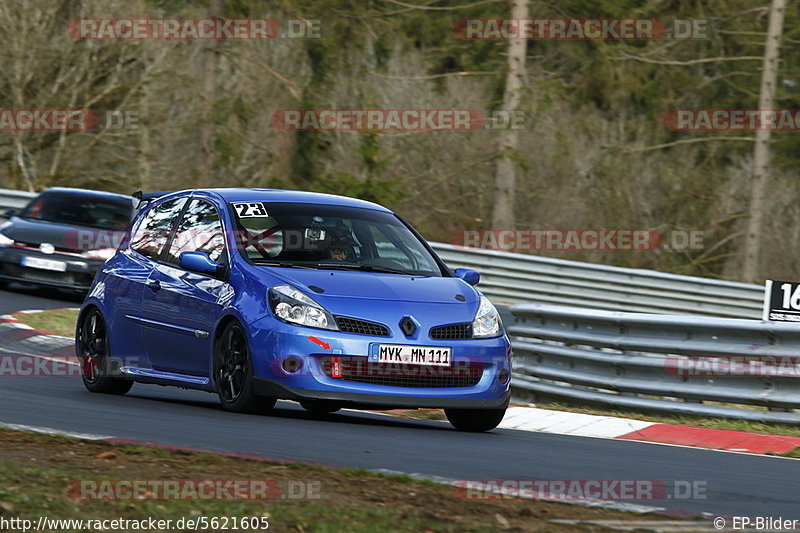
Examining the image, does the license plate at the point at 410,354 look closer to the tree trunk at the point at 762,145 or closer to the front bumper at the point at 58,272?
the front bumper at the point at 58,272

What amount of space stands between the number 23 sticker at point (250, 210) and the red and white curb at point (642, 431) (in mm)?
2417

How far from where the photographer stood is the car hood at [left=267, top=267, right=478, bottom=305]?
861cm

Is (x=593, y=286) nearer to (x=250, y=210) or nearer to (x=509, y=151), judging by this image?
(x=509, y=151)

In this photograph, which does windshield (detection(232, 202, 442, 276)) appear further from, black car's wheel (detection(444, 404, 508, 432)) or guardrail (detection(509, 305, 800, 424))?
guardrail (detection(509, 305, 800, 424))

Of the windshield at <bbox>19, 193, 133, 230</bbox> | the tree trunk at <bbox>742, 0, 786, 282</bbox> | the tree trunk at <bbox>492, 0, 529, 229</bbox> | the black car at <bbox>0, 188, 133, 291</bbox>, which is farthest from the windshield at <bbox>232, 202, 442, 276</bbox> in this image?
the tree trunk at <bbox>742, 0, 786, 282</bbox>

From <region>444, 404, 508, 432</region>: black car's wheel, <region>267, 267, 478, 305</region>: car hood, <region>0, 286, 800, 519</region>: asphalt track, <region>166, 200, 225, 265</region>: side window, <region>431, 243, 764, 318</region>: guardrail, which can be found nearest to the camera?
<region>0, 286, 800, 519</region>: asphalt track

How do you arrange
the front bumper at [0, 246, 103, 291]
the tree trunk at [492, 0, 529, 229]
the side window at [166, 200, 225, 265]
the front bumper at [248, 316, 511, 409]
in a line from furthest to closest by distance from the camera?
the tree trunk at [492, 0, 529, 229] → the front bumper at [0, 246, 103, 291] → the side window at [166, 200, 225, 265] → the front bumper at [248, 316, 511, 409]

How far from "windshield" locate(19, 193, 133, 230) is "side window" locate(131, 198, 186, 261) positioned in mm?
8109

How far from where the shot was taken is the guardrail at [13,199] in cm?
2202

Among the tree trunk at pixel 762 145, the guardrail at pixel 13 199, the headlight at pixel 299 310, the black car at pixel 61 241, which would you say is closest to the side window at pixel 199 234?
the headlight at pixel 299 310

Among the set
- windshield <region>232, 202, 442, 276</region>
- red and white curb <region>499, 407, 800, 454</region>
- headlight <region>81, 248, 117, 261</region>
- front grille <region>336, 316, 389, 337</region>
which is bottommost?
red and white curb <region>499, 407, 800, 454</region>

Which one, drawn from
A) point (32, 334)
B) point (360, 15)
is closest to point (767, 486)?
point (32, 334)

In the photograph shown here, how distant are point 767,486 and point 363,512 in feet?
8.42

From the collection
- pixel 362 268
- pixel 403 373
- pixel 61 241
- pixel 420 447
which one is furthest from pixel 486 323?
pixel 61 241
